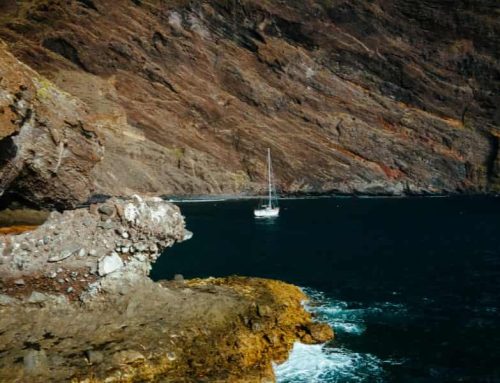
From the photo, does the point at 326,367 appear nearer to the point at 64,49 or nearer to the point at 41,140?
the point at 41,140

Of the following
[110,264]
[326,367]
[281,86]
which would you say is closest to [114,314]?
[110,264]

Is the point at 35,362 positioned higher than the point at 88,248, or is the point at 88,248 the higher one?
the point at 88,248

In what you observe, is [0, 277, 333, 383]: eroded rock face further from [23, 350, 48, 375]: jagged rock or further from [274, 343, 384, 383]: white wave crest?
[274, 343, 384, 383]: white wave crest

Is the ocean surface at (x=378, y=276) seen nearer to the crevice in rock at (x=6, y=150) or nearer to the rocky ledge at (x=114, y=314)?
the rocky ledge at (x=114, y=314)

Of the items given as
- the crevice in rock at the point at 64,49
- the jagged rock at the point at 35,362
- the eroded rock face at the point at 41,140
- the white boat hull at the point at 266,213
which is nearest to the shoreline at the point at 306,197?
the white boat hull at the point at 266,213

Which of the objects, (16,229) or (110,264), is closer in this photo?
(16,229)

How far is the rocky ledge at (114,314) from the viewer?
18.1 m

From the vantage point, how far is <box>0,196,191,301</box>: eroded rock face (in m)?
20.0

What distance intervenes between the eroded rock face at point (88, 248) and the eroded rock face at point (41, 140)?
74.3 inches

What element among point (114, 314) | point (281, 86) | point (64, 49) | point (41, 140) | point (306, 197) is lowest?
point (114, 314)

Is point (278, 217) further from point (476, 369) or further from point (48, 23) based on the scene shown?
point (48, 23)

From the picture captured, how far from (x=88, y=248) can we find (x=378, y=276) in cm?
3087

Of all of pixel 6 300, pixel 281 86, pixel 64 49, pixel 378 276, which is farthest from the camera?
pixel 281 86

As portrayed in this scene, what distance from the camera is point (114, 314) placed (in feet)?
68.3
